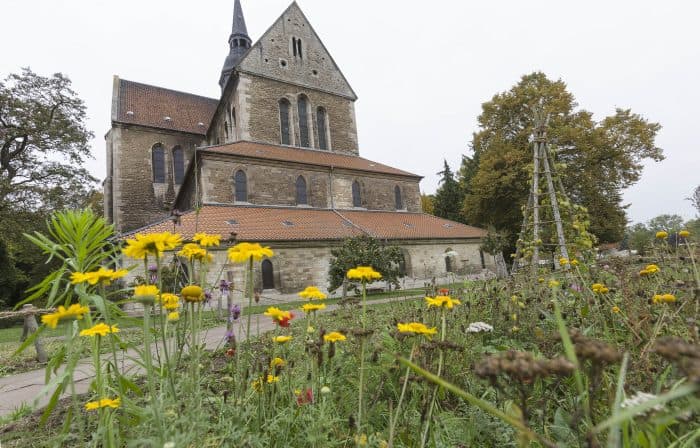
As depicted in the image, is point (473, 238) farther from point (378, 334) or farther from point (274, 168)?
point (378, 334)

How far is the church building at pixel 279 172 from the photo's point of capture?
15320 millimetres

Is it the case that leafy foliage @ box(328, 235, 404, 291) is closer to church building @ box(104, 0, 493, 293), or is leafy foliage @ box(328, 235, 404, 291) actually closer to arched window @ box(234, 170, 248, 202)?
church building @ box(104, 0, 493, 293)

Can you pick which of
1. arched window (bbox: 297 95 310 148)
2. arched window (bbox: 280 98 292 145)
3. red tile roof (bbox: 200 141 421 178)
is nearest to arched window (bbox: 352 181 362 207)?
red tile roof (bbox: 200 141 421 178)

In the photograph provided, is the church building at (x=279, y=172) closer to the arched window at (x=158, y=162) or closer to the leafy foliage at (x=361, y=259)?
the arched window at (x=158, y=162)

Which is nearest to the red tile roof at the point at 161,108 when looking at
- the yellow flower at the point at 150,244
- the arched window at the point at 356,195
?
the arched window at the point at 356,195

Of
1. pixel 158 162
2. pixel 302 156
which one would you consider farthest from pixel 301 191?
pixel 158 162

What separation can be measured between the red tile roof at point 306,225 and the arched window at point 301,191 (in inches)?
26.8

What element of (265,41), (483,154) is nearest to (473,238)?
(483,154)

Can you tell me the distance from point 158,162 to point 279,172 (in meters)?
11.2

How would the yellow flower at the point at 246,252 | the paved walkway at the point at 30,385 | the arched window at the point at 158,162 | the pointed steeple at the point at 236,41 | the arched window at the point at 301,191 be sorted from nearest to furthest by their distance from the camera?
the yellow flower at the point at 246,252, the paved walkway at the point at 30,385, the arched window at the point at 301,191, the arched window at the point at 158,162, the pointed steeple at the point at 236,41

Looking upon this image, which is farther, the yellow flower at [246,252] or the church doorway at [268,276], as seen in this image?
the church doorway at [268,276]

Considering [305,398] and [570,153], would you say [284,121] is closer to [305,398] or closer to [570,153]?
[570,153]

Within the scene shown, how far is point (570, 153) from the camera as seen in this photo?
814 inches

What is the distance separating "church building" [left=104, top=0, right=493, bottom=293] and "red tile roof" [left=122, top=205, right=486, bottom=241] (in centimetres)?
7
